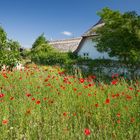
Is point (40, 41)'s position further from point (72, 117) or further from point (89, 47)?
point (72, 117)

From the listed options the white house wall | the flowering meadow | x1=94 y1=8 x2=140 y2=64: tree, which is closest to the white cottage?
the white house wall

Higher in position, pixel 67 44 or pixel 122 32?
pixel 67 44

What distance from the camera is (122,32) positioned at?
16.5 meters

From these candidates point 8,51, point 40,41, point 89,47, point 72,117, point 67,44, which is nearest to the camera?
point 72,117

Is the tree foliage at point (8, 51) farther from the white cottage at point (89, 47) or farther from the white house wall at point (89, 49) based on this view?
the white house wall at point (89, 49)

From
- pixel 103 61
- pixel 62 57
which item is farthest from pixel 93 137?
pixel 62 57

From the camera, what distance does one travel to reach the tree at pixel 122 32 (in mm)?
16031

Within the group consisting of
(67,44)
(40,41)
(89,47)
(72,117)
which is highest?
(40,41)

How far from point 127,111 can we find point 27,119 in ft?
6.52

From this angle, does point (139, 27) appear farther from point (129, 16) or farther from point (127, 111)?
point (127, 111)

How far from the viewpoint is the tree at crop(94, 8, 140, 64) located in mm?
16031

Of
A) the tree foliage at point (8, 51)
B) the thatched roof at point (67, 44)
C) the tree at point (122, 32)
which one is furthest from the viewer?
the thatched roof at point (67, 44)

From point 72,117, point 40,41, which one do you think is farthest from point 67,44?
point 72,117

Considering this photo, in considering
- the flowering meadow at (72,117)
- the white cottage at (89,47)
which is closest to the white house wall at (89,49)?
the white cottage at (89,47)
